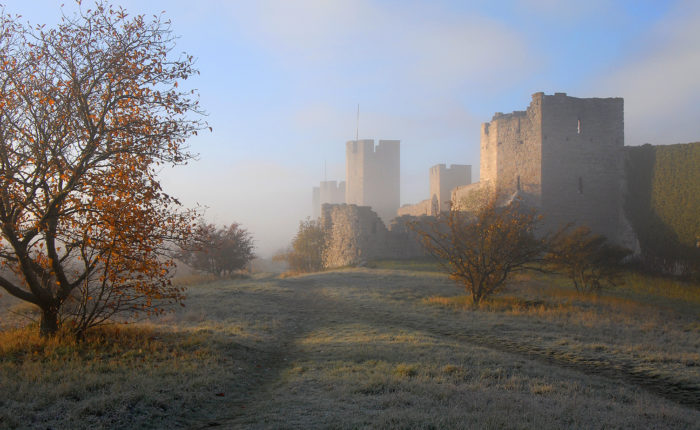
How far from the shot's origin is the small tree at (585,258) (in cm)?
1409

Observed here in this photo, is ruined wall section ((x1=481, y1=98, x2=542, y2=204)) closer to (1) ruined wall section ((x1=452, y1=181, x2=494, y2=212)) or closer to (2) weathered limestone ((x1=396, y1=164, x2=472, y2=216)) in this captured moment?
(1) ruined wall section ((x1=452, y1=181, x2=494, y2=212))

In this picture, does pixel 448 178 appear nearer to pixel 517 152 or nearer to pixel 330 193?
pixel 517 152

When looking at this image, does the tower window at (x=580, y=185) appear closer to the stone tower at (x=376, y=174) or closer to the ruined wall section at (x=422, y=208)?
the ruined wall section at (x=422, y=208)

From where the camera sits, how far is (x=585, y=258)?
14.2 metres

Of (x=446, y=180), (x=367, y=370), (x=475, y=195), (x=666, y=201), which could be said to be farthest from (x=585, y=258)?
(x=446, y=180)

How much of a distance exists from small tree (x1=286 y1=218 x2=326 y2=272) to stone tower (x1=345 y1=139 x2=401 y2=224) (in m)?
28.3

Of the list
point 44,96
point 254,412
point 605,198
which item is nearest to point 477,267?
point 254,412

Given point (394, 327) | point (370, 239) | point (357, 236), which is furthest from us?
point (357, 236)

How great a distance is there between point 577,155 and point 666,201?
173 inches

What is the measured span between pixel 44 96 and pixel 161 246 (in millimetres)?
2627

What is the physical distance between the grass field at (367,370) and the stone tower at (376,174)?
47.0 m

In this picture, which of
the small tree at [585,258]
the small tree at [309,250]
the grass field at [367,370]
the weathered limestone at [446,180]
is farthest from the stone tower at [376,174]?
the grass field at [367,370]

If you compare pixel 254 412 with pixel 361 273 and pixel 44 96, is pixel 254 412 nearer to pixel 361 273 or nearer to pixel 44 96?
pixel 44 96

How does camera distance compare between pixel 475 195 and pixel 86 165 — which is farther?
pixel 475 195
